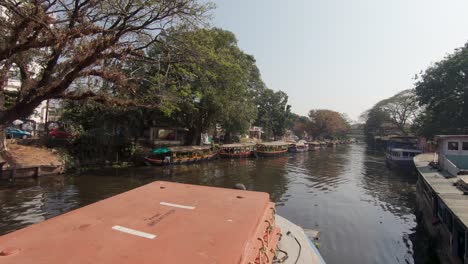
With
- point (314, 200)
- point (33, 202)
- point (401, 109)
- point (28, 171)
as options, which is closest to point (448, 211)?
point (314, 200)

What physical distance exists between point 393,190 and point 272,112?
43.4 m

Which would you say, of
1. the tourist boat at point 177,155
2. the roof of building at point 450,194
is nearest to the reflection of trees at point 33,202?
the tourist boat at point 177,155

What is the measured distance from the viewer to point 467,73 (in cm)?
2808

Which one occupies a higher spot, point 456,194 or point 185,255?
point 185,255

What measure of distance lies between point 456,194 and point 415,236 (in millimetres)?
2920

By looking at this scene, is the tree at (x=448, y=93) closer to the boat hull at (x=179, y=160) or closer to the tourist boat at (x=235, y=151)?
the tourist boat at (x=235, y=151)

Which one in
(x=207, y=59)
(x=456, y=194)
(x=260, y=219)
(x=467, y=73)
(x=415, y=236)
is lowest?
(x=415, y=236)

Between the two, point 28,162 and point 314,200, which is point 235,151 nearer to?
point 314,200

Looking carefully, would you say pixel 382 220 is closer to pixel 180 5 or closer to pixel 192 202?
pixel 192 202

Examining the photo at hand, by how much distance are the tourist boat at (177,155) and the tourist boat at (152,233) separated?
71.6 ft

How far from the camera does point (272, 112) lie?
62.6 metres

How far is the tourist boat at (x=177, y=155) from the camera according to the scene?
84.8 ft

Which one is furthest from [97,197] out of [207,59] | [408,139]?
[408,139]

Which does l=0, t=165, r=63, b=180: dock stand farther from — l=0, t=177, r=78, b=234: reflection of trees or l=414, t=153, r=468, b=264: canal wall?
l=414, t=153, r=468, b=264: canal wall
